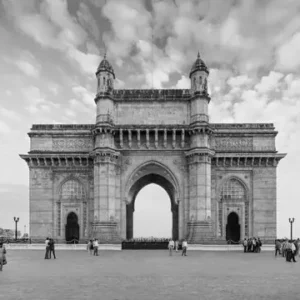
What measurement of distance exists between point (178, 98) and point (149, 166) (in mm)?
7019

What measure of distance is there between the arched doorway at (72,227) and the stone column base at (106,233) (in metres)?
Result: 4.06

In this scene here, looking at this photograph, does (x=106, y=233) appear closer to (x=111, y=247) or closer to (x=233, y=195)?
(x=111, y=247)

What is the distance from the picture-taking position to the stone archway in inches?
1507

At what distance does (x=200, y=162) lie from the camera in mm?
35625

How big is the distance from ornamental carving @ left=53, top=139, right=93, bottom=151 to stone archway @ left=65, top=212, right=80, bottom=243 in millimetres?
6210

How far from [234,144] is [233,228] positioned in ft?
26.5

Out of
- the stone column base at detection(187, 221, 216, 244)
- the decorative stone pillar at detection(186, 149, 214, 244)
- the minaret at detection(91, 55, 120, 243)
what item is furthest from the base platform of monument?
the decorative stone pillar at detection(186, 149, 214, 244)

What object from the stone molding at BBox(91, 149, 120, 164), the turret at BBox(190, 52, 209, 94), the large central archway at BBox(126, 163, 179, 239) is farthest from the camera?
the large central archway at BBox(126, 163, 179, 239)

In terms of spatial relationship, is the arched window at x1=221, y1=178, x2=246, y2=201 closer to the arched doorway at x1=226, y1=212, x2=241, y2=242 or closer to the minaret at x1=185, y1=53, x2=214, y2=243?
the arched doorway at x1=226, y1=212, x2=241, y2=242

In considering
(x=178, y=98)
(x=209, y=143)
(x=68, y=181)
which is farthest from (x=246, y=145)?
(x=68, y=181)

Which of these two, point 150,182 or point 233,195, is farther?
point 150,182

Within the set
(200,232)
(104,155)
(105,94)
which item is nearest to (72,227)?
(104,155)

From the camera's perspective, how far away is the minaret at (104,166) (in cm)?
3494

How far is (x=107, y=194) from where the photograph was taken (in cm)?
3531
